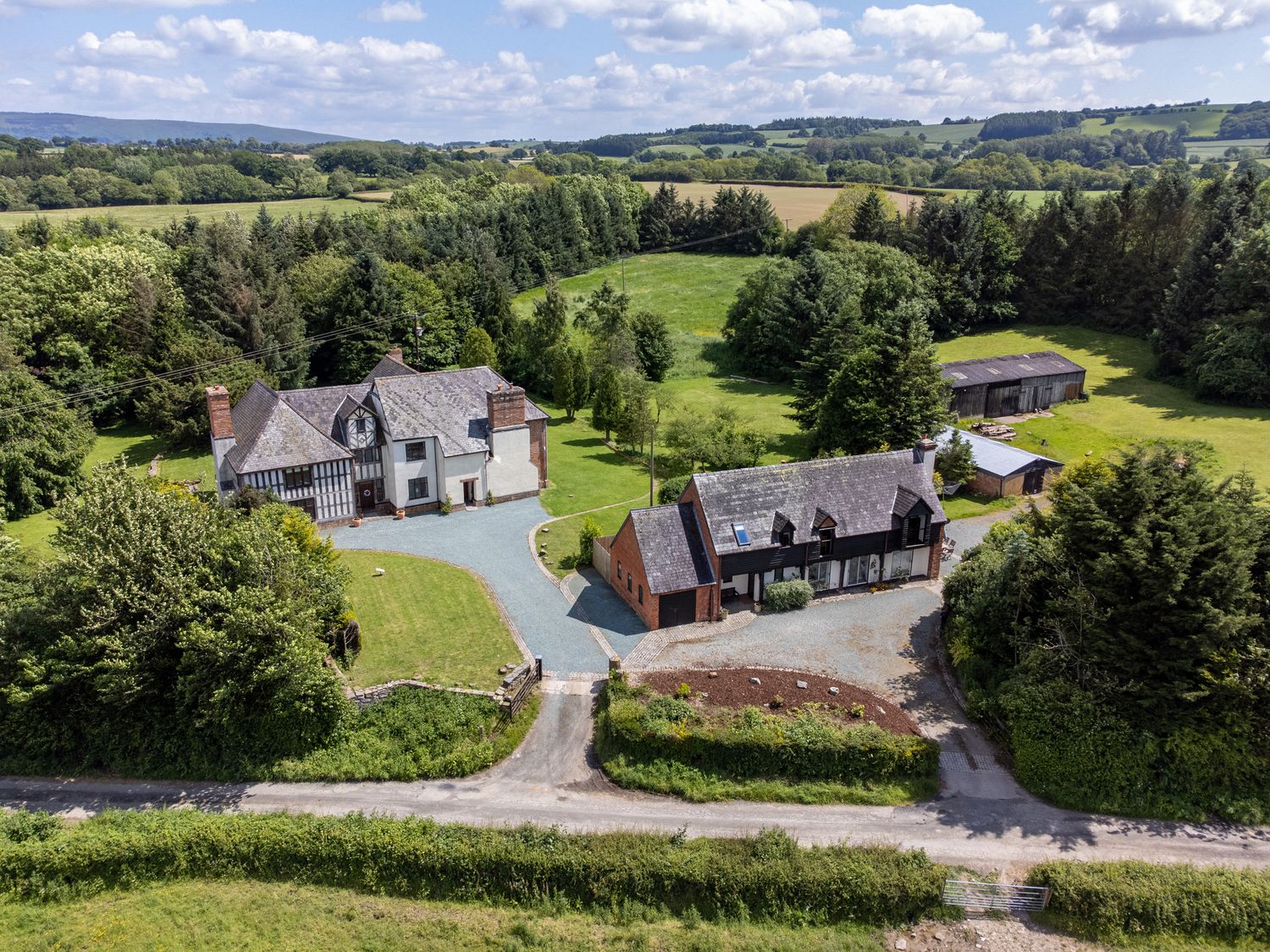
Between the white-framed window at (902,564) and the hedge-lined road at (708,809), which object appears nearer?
the hedge-lined road at (708,809)

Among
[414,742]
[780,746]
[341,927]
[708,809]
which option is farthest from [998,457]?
[341,927]

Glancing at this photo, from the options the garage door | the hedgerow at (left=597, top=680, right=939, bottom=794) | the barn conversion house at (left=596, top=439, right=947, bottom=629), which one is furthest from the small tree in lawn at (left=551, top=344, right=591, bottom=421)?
the hedgerow at (left=597, top=680, right=939, bottom=794)

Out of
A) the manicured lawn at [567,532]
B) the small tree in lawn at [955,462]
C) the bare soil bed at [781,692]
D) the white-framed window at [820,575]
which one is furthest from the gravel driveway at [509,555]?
the small tree in lawn at [955,462]

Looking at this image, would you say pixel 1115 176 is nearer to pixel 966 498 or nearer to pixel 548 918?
pixel 966 498

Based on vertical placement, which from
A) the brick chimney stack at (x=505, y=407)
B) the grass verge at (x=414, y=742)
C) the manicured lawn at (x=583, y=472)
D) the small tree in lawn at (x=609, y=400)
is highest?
the brick chimney stack at (x=505, y=407)

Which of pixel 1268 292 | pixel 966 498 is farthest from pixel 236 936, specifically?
pixel 1268 292

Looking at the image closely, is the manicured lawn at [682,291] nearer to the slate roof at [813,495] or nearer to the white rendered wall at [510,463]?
the white rendered wall at [510,463]
